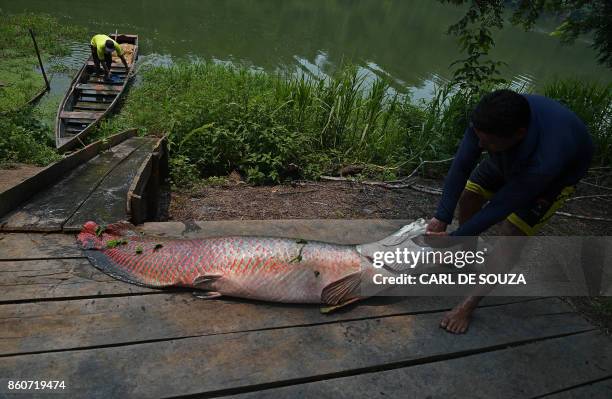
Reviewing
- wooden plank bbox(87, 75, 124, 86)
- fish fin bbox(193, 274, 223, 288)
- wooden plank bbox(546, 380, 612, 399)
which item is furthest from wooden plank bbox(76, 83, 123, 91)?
wooden plank bbox(546, 380, 612, 399)

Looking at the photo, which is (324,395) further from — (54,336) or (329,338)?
(54,336)

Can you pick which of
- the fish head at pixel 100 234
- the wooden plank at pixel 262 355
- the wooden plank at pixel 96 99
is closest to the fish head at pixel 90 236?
the fish head at pixel 100 234

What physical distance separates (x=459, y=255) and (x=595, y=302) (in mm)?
1429

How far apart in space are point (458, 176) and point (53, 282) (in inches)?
104

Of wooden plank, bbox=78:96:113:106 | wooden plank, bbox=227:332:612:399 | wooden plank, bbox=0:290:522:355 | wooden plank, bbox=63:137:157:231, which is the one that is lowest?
wooden plank, bbox=78:96:113:106

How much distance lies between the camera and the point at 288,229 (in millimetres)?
3143

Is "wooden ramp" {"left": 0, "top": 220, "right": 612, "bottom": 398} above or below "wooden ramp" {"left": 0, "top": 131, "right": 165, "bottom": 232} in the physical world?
above

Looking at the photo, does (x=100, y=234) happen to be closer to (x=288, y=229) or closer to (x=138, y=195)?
(x=138, y=195)

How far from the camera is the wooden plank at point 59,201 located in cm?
267

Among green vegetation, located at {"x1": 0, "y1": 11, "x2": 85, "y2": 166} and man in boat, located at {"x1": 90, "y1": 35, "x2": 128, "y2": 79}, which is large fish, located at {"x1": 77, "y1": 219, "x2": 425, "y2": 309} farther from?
man in boat, located at {"x1": 90, "y1": 35, "x2": 128, "y2": 79}

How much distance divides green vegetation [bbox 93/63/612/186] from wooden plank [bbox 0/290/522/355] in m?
2.77

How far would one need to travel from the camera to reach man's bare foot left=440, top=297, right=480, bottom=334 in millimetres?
2336

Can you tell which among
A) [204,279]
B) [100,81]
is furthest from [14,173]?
[100,81]

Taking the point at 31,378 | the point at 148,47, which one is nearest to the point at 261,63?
the point at 148,47
